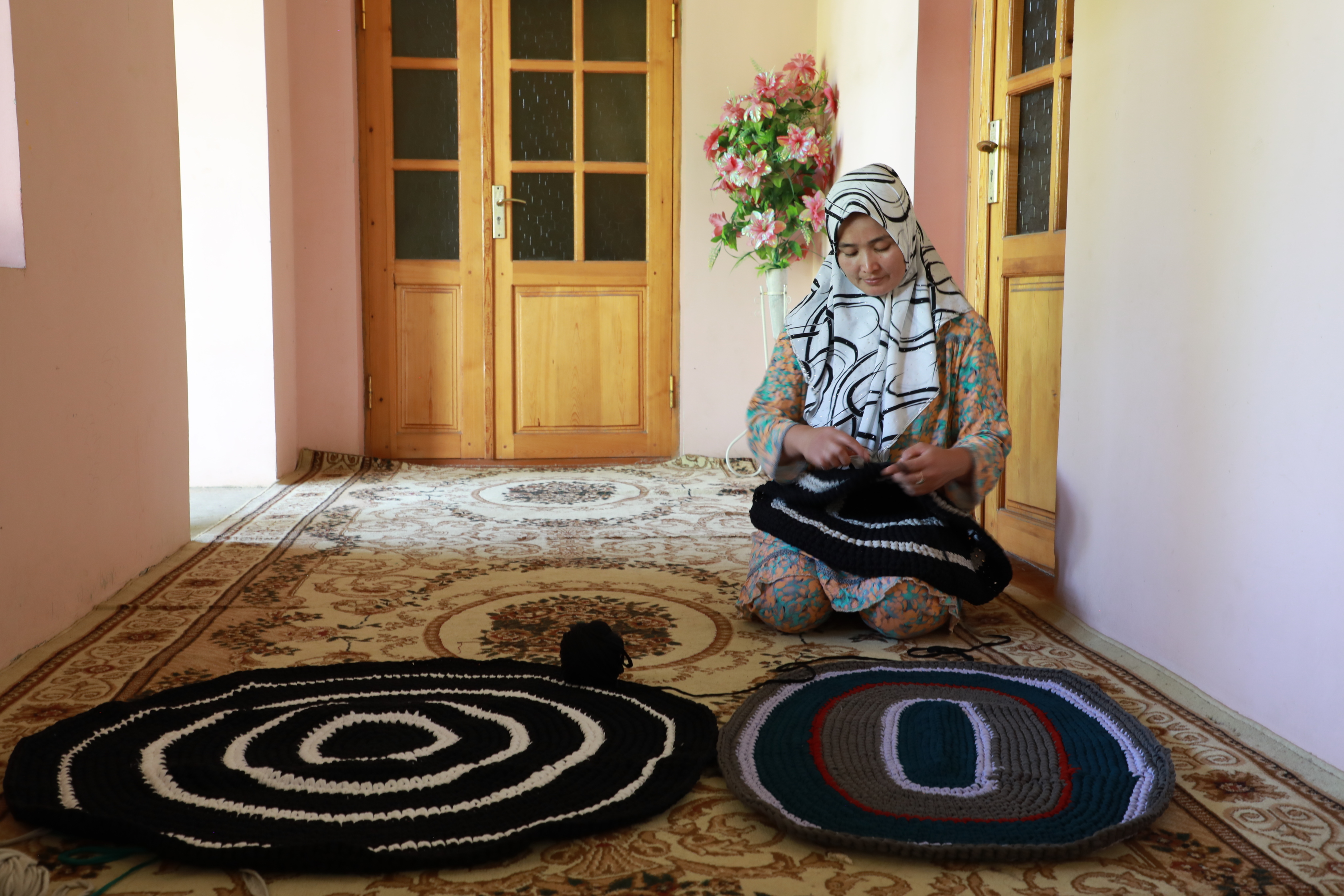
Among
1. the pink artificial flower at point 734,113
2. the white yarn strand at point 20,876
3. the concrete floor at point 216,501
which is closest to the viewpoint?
the white yarn strand at point 20,876

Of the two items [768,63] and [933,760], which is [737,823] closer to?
[933,760]

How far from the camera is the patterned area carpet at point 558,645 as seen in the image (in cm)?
122

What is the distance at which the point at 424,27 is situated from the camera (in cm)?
464

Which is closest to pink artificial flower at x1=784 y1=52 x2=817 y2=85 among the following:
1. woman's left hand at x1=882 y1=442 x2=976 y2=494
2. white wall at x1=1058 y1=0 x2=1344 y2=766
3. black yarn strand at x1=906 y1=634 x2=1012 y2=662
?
white wall at x1=1058 y1=0 x2=1344 y2=766

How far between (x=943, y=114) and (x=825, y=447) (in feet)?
5.32

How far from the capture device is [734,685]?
6.14ft

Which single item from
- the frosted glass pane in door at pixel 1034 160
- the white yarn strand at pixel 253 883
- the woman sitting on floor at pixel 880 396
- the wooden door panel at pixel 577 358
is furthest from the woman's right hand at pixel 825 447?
the wooden door panel at pixel 577 358

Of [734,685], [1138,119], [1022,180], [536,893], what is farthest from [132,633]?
[1022,180]

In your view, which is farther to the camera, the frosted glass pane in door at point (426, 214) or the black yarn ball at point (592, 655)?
the frosted glass pane in door at point (426, 214)

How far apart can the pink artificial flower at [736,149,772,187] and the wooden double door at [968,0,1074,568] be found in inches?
46.4

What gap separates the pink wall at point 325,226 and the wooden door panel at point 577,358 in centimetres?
72

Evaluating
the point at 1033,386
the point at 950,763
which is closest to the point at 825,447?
the point at 950,763

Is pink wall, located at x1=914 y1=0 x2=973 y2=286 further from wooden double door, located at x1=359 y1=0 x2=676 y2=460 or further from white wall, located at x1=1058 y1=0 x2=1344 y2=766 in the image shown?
wooden double door, located at x1=359 y1=0 x2=676 y2=460

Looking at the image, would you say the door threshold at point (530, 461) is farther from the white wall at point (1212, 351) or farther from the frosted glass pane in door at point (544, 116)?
A: the white wall at point (1212, 351)
